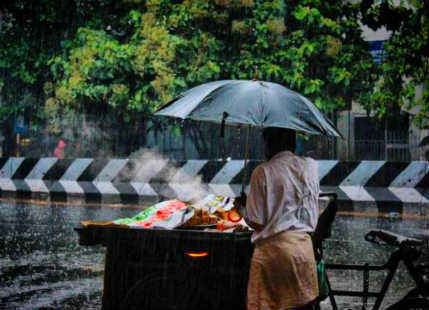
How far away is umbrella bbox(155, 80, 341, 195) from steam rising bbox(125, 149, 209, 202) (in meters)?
11.6

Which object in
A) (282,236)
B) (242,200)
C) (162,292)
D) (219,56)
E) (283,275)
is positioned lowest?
(162,292)

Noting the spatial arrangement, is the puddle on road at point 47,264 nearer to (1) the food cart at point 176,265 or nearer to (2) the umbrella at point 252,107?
(1) the food cart at point 176,265

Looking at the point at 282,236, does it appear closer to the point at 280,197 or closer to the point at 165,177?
the point at 280,197

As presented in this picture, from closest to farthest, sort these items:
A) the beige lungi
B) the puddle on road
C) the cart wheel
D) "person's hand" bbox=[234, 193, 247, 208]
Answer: the beige lungi, "person's hand" bbox=[234, 193, 247, 208], the cart wheel, the puddle on road

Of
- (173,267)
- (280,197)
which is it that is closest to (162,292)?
(173,267)

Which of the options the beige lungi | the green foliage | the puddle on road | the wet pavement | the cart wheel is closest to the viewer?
the beige lungi

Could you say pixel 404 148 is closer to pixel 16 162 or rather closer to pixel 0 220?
pixel 16 162

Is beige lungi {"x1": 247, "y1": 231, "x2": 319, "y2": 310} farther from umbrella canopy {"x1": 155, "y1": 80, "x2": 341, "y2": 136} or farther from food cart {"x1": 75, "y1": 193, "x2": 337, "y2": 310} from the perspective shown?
umbrella canopy {"x1": 155, "y1": 80, "x2": 341, "y2": 136}

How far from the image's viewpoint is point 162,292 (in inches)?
198

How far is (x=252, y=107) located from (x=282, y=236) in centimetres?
98

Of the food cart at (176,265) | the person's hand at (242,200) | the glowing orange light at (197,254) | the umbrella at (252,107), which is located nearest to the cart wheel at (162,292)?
the food cart at (176,265)

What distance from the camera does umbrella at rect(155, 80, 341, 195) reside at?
4.88 metres

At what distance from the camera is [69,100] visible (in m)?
23.5

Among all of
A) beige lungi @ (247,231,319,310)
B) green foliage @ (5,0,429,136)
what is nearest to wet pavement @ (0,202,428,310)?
beige lungi @ (247,231,319,310)
